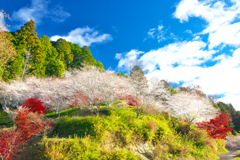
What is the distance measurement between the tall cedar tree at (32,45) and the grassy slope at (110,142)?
72.2 feet

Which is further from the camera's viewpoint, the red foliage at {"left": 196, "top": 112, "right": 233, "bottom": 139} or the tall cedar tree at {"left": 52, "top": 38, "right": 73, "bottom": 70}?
the tall cedar tree at {"left": 52, "top": 38, "right": 73, "bottom": 70}

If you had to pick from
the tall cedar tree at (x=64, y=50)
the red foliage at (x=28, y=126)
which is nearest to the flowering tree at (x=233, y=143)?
the red foliage at (x=28, y=126)

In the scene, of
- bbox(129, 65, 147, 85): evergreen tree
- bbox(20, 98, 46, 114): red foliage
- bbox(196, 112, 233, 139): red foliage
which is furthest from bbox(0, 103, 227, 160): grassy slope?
bbox(20, 98, 46, 114): red foliage

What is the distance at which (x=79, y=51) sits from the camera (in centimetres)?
4075

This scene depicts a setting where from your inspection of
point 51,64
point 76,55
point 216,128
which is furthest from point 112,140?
point 76,55

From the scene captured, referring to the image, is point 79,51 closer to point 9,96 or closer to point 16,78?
point 16,78

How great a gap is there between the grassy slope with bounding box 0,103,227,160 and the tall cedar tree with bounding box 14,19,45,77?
72.2 feet

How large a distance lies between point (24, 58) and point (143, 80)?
26.9 meters

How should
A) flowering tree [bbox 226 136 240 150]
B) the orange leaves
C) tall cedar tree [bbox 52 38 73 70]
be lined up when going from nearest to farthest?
the orange leaves → flowering tree [bbox 226 136 240 150] → tall cedar tree [bbox 52 38 73 70]

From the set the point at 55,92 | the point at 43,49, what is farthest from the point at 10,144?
the point at 43,49

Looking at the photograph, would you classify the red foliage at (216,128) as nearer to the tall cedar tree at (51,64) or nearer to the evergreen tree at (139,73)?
the evergreen tree at (139,73)

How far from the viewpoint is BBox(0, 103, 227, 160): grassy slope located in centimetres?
659

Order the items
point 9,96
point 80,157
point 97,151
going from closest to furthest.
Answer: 1. point 80,157
2. point 97,151
3. point 9,96

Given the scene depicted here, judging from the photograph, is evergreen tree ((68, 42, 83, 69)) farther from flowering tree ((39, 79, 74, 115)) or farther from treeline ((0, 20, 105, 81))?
flowering tree ((39, 79, 74, 115))
